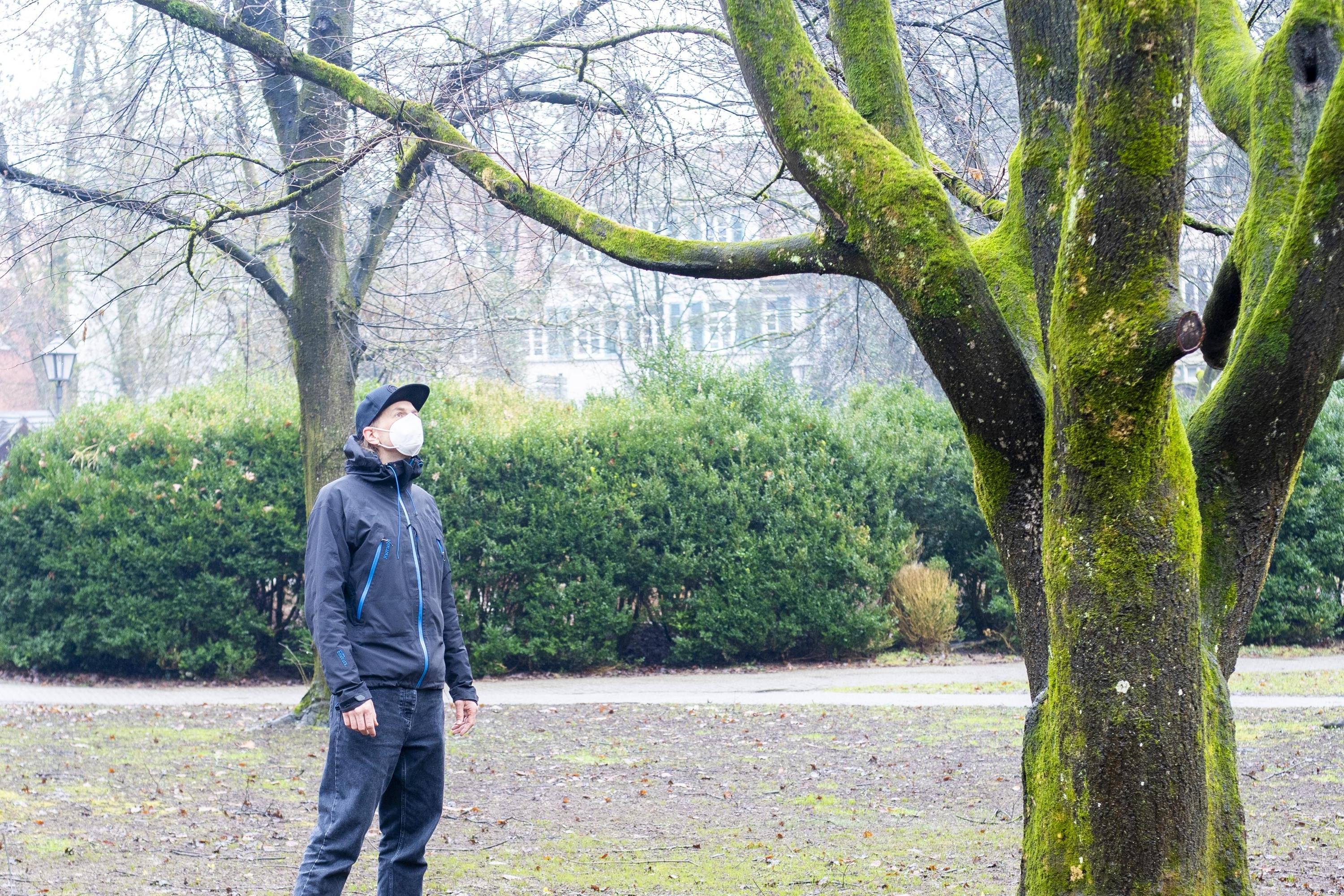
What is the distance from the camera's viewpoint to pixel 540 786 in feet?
24.5

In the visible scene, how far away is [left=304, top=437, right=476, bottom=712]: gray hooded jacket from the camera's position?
404 centimetres

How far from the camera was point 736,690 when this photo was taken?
11.7 m

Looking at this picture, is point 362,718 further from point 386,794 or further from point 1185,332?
point 1185,332

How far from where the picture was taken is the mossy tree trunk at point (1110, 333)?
10.6 feet

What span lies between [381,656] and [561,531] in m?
8.83

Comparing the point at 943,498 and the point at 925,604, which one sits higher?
the point at 943,498

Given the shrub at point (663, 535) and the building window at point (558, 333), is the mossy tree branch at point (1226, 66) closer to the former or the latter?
the shrub at point (663, 535)

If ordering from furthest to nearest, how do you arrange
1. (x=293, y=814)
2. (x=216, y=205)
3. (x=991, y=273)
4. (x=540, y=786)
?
(x=216, y=205), (x=540, y=786), (x=293, y=814), (x=991, y=273)

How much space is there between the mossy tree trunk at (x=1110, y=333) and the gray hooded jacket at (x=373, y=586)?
142 centimetres

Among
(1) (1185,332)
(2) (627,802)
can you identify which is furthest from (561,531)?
(1) (1185,332)

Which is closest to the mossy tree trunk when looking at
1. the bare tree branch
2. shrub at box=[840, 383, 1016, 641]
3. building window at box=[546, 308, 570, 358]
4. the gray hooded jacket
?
the gray hooded jacket

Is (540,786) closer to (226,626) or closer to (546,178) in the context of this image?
(546,178)

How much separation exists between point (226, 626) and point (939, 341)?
10591mm

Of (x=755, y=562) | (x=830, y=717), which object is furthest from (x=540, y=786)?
(x=755, y=562)
